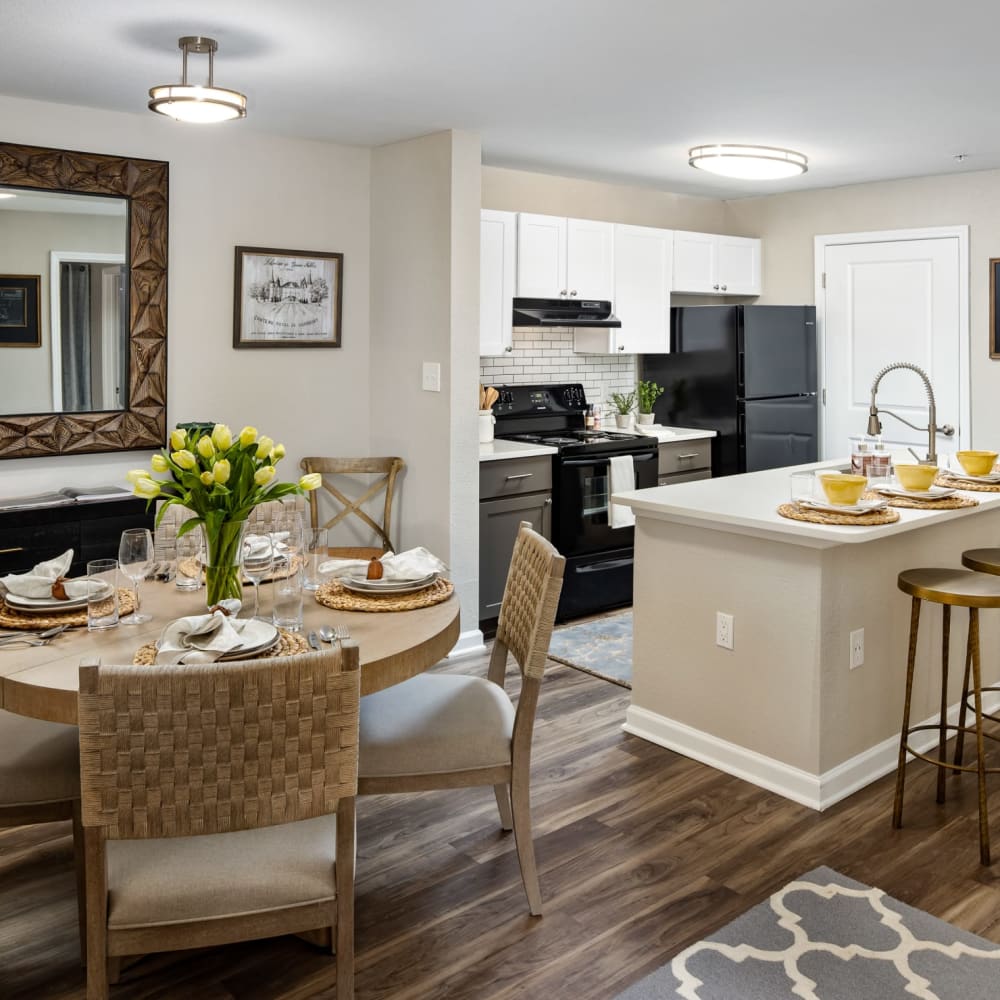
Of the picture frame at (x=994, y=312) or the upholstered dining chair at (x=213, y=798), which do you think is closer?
the upholstered dining chair at (x=213, y=798)

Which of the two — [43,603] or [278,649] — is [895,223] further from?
[43,603]

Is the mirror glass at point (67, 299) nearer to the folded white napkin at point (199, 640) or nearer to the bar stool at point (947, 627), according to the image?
the folded white napkin at point (199, 640)

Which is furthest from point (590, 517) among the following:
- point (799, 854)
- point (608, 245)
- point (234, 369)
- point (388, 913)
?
point (388, 913)

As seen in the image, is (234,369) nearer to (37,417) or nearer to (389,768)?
(37,417)

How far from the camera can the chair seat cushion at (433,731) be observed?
235cm

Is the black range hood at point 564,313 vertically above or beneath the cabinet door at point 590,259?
beneath

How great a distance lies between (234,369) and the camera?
176 inches

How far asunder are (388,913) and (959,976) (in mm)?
1334

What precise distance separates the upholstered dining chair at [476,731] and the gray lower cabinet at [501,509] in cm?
212

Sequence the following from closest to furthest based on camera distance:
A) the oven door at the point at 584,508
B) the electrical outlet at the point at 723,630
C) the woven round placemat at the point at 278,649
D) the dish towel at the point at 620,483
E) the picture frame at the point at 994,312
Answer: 1. the woven round placemat at the point at 278,649
2. the electrical outlet at the point at 723,630
3. the oven door at the point at 584,508
4. the dish towel at the point at 620,483
5. the picture frame at the point at 994,312

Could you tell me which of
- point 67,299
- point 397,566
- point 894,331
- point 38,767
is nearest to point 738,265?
point 894,331

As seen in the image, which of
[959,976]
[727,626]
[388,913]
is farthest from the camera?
[727,626]

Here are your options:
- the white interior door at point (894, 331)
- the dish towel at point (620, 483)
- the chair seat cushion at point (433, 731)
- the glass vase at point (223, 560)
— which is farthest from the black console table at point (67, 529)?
the white interior door at point (894, 331)

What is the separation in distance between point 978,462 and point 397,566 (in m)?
2.30
